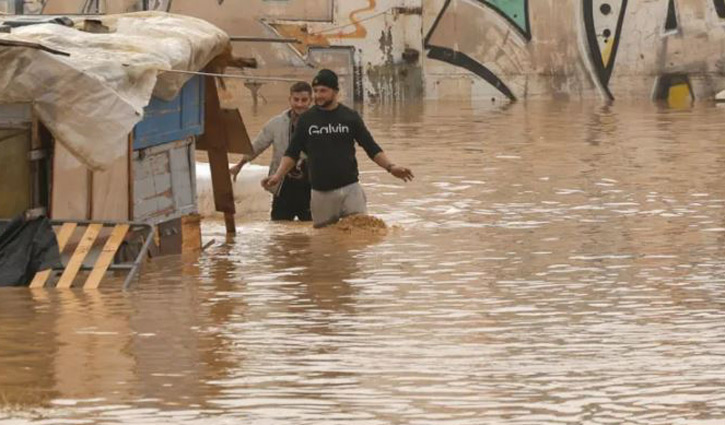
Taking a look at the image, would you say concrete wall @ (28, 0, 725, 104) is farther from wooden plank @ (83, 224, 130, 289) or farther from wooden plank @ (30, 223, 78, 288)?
wooden plank @ (30, 223, 78, 288)

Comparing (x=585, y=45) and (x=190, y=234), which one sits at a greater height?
Answer: (x=585, y=45)

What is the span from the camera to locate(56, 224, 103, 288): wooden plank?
13.5 metres

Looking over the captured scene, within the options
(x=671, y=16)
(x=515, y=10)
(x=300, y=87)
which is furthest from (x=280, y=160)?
(x=515, y=10)

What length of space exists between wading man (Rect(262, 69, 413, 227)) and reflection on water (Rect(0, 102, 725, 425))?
0.26 metres

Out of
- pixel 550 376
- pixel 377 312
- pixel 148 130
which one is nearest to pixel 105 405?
pixel 550 376

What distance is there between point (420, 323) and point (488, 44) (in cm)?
2757

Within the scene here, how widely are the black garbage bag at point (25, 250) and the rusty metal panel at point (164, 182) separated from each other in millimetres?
1294

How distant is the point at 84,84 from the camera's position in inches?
527

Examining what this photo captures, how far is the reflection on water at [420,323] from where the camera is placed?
9.30 m

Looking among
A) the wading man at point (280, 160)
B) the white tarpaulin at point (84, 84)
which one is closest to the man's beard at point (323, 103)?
the wading man at point (280, 160)

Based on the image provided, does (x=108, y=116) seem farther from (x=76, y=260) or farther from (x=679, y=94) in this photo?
(x=679, y=94)

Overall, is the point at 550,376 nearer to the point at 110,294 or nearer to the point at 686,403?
the point at 686,403

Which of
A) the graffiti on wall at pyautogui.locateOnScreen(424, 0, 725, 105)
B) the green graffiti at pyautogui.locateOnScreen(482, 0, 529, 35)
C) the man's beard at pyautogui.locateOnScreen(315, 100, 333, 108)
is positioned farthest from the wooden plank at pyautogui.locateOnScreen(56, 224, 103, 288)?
the green graffiti at pyautogui.locateOnScreen(482, 0, 529, 35)

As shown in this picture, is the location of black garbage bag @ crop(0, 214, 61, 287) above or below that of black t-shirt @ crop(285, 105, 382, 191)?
below
